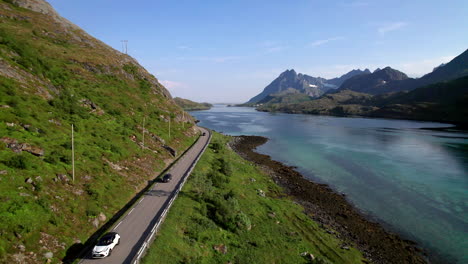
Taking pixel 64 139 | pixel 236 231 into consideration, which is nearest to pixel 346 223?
pixel 236 231

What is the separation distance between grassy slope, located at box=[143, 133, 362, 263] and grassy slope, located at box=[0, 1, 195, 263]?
25.2 feet

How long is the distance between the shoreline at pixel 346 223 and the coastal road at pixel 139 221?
2154 cm

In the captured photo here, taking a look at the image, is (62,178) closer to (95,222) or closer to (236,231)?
(95,222)

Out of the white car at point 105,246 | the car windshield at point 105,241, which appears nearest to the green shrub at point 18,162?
the car windshield at point 105,241

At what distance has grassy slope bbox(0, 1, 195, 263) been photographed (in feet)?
64.4

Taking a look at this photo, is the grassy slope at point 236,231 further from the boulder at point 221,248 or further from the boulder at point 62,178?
the boulder at point 62,178

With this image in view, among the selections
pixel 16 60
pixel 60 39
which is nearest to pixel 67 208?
pixel 16 60

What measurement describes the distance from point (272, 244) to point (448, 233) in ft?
90.4

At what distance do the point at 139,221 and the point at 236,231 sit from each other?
10.6 metres

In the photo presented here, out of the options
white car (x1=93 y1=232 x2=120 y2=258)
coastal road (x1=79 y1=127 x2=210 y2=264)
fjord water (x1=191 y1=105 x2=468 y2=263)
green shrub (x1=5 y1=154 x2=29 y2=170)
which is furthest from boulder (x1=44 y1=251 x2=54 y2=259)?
fjord water (x1=191 y1=105 x2=468 y2=263)

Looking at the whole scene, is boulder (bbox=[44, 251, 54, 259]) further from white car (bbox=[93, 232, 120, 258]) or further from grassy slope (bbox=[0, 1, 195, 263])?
white car (bbox=[93, 232, 120, 258])

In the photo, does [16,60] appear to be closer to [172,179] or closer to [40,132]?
[40,132]

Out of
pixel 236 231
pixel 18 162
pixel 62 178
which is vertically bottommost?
pixel 236 231

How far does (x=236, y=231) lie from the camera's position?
1066 inches
